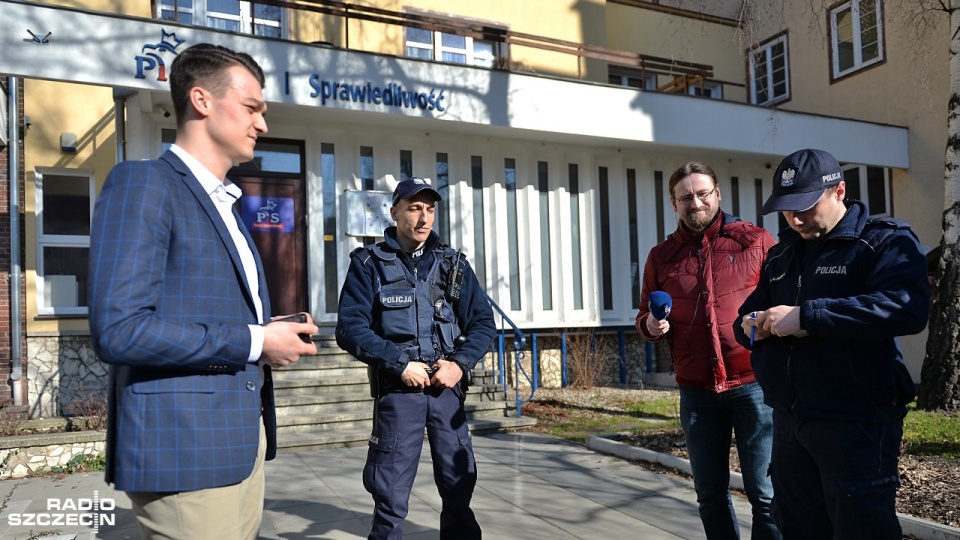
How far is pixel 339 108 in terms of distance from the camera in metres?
9.51

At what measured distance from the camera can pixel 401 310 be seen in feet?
12.3

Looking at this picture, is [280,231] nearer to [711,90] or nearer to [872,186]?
[711,90]

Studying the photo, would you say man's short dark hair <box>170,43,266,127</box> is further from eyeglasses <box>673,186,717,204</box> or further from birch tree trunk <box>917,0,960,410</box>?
birch tree trunk <box>917,0,960,410</box>

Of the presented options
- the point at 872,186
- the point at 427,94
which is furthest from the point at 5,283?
the point at 872,186

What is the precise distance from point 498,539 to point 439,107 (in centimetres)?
682

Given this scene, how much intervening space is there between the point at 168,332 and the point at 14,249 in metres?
9.34

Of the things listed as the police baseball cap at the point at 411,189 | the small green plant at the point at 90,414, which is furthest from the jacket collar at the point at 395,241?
the small green plant at the point at 90,414

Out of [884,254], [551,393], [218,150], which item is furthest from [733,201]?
[218,150]

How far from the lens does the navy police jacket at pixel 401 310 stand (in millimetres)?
3709

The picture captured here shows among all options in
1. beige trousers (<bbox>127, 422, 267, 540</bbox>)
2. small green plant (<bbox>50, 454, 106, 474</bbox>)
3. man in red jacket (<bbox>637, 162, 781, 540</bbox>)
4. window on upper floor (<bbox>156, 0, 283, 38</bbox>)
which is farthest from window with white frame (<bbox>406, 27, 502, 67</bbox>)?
beige trousers (<bbox>127, 422, 267, 540</bbox>)

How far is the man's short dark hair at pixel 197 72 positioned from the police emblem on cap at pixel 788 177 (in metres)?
2.04

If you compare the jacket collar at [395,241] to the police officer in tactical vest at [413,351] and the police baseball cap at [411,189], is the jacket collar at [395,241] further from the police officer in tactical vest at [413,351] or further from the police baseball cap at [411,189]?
the police baseball cap at [411,189]

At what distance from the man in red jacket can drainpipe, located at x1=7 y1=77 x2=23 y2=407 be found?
29.1ft

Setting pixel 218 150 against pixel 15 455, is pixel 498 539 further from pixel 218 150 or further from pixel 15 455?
pixel 15 455
